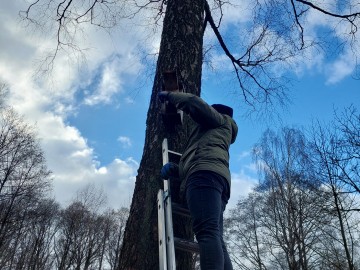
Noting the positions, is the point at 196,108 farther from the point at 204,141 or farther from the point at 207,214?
the point at 207,214

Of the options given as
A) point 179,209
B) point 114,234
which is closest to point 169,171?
point 179,209

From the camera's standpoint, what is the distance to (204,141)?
2402mm

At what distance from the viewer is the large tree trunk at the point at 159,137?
242 centimetres

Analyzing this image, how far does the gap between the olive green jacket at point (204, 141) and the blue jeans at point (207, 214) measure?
0.07m

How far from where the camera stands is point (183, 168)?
240cm

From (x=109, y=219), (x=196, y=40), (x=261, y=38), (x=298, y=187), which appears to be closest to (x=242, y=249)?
(x=298, y=187)

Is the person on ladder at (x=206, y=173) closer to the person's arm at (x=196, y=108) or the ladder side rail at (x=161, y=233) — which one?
the person's arm at (x=196, y=108)

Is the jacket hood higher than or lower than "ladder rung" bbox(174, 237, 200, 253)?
higher

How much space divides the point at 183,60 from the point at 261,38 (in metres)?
2.74

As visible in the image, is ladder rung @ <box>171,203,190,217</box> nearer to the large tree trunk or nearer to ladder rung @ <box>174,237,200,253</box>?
the large tree trunk

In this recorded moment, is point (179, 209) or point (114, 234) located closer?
point (179, 209)

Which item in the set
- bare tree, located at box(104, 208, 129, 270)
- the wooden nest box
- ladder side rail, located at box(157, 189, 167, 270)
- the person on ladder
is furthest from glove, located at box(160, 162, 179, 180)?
bare tree, located at box(104, 208, 129, 270)

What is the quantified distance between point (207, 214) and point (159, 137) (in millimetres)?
1046

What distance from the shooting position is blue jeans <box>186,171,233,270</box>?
1924 mm
